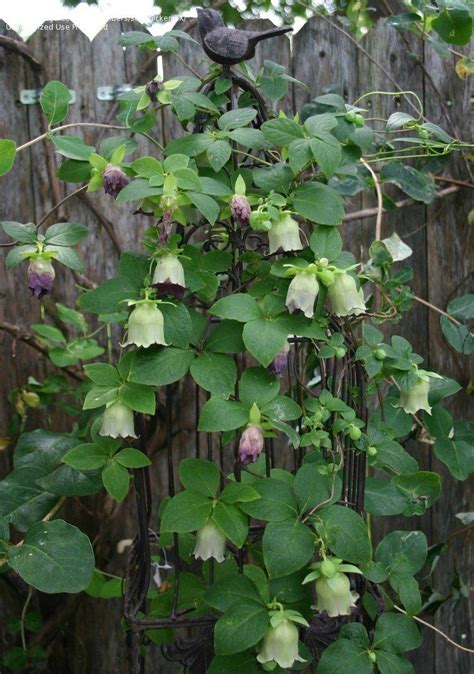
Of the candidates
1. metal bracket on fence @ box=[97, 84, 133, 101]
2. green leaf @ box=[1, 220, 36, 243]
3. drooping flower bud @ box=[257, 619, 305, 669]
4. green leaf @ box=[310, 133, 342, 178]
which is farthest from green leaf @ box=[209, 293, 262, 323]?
metal bracket on fence @ box=[97, 84, 133, 101]

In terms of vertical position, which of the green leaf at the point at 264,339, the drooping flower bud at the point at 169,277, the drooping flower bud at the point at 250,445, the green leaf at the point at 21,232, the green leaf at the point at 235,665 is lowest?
the green leaf at the point at 235,665

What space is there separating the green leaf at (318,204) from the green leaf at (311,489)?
1.21 ft

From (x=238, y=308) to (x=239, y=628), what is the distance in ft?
1.48

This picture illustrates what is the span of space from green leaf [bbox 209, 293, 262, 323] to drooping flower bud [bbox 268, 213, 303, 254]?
9 centimetres

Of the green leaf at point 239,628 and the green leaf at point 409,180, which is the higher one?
the green leaf at point 409,180

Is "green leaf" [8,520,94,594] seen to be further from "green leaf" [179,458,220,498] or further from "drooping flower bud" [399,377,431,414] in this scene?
"drooping flower bud" [399,377,431,414]

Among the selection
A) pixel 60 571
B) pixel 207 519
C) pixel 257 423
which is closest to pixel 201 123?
pixel 257 423

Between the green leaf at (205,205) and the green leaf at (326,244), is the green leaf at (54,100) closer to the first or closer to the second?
the green leaf at (205,205)

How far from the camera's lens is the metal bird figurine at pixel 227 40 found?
117cm

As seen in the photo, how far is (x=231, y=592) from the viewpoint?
44.4 inches

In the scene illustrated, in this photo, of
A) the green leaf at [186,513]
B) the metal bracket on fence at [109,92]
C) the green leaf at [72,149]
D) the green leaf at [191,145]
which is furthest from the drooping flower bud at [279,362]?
the metal bracket on fence at [109,92]

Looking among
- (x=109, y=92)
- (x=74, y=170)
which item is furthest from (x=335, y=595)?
(x=109, y=92)

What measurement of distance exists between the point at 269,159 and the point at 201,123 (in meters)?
0.15

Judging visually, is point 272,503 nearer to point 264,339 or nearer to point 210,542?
point 210,542
